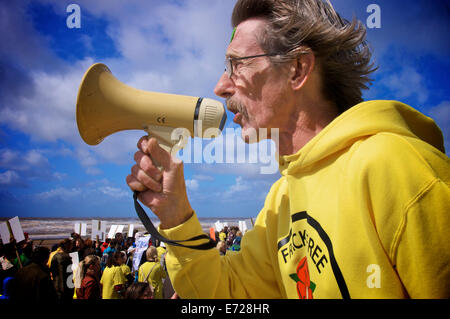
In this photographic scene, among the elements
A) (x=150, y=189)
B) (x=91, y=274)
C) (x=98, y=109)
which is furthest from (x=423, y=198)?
(x=91, y=274)

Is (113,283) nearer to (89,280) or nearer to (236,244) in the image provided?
(89,280)

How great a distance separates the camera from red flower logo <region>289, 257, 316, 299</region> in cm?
126

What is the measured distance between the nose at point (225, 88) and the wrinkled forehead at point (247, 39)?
164 mm

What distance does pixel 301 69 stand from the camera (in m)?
1.70

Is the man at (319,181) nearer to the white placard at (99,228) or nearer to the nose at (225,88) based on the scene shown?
the nose at (225,88)

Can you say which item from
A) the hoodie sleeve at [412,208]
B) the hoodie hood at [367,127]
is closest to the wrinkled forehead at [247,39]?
the hoodie hood at [367,127]

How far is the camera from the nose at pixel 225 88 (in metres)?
1.87

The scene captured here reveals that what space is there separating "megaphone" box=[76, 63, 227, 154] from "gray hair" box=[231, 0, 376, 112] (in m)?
0.56

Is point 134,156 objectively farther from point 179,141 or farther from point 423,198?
point 423,198

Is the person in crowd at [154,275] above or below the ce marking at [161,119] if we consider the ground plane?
below

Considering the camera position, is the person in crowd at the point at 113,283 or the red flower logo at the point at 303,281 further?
the person in crowd at the point at 113,283

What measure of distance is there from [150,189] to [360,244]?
42.9 inches

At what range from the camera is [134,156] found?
165cm
